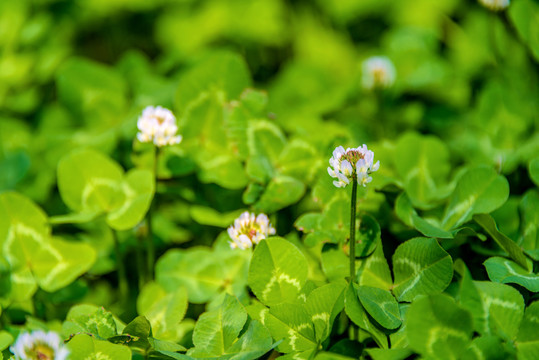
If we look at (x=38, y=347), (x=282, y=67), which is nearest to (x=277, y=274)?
(x=38, y=347)

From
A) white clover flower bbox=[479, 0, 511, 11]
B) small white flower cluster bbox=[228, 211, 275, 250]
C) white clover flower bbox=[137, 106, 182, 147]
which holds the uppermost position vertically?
white clover flower bbox=[479, 0, 511, 11]

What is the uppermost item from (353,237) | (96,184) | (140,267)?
(353,237)

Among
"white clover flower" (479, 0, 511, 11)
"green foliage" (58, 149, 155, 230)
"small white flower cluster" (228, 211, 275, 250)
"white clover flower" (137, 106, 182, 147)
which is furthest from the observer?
"white clover flower" (479, 0, 511, 11)

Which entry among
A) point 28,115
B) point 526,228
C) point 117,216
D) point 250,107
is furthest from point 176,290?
point 28,115

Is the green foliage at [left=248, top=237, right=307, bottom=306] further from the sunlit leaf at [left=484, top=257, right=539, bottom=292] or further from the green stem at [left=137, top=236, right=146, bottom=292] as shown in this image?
the green stem at [left=137, top=236, right=146, bottom=292]

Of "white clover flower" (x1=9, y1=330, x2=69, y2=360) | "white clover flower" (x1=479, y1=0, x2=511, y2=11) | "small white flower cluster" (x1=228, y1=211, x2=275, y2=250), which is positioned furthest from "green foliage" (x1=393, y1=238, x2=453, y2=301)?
"white clover flower" (x1=479, y1=0, x2=511, y2=11)

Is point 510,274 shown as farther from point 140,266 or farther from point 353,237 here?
point 140,266

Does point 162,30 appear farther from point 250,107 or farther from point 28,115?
point 250,107

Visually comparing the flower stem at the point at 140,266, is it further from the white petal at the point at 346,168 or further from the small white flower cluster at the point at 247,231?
the white petal at the point at 346,168
